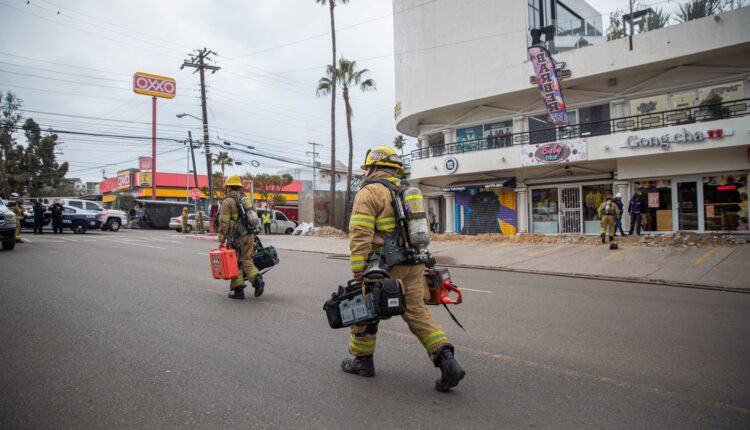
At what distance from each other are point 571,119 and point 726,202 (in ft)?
23.3

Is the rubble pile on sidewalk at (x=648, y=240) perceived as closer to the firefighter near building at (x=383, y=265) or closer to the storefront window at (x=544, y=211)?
the storefront window at (x=544, y=211)

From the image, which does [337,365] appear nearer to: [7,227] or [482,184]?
[7,227]

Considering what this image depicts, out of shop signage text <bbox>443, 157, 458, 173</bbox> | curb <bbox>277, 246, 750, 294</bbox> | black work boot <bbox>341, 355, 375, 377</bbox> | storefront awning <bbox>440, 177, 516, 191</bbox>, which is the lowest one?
curb <bbox>277, 246, 750, 294</bbox>

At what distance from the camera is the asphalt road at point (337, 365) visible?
3.02m

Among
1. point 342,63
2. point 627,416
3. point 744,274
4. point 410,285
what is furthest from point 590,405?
point 342,63

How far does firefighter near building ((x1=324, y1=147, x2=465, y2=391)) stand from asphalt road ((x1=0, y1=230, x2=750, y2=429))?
37cm

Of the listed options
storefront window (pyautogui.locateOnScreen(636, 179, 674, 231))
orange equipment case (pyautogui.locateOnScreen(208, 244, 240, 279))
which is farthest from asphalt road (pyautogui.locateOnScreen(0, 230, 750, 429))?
storefront window (pyautogui.locateOnScreen(636, 179, 674, 231))

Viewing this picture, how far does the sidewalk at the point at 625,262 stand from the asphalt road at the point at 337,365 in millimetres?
2793

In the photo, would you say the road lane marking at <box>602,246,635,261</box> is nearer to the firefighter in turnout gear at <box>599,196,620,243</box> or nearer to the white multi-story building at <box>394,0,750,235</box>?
the firefighter in turnout gear at <box>599,196,620,243</box>

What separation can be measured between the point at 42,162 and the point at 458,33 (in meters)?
51.7

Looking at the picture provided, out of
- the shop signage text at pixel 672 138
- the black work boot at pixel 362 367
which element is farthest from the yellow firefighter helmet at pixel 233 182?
the shop signage text at pixel 672 138

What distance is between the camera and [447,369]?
130 inches

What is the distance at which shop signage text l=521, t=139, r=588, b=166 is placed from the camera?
63.3 feet

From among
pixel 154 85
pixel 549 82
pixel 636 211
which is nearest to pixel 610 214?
pixel 636 211
